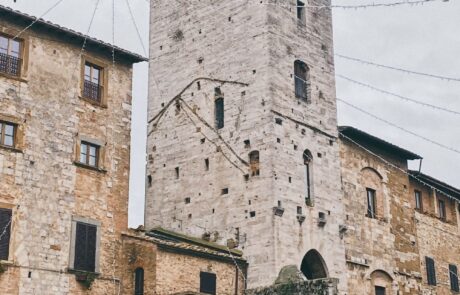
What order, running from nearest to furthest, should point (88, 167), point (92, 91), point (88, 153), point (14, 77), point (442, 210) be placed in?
1. point (14, 77)
2. point (88, 167)
3. point (88, 153)
4. point (92, 91)
5. point (442, 210)

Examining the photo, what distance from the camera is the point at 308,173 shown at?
31141 millimetres

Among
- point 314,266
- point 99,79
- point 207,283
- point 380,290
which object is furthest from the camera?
point 380,290

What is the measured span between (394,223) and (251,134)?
9.41 metres

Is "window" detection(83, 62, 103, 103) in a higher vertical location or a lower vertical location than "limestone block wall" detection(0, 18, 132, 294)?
higher

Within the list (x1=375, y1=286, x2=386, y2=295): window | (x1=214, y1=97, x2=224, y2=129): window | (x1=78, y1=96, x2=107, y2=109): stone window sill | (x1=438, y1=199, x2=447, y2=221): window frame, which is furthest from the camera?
(x1=438, y1=199, x2=447, y2=221): window frame

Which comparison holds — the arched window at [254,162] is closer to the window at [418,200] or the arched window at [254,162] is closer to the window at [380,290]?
the window at [380,290]

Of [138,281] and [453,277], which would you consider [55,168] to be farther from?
[453,277]

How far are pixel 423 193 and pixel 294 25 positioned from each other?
11.9 meters

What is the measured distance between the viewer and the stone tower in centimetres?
2934

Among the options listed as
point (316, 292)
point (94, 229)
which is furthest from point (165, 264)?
point (316, 292)

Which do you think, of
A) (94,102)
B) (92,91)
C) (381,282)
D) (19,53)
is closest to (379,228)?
(381,282)

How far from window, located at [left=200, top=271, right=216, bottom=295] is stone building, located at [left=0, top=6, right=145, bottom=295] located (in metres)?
3.10

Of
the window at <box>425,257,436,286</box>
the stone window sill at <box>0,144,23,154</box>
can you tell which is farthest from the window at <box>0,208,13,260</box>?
the window at <box>425,257,436,286</box>

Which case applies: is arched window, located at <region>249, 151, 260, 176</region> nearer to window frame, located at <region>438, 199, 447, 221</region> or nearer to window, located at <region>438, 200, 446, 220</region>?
window frame, located at <region>438, 199, 447, 221</region>
